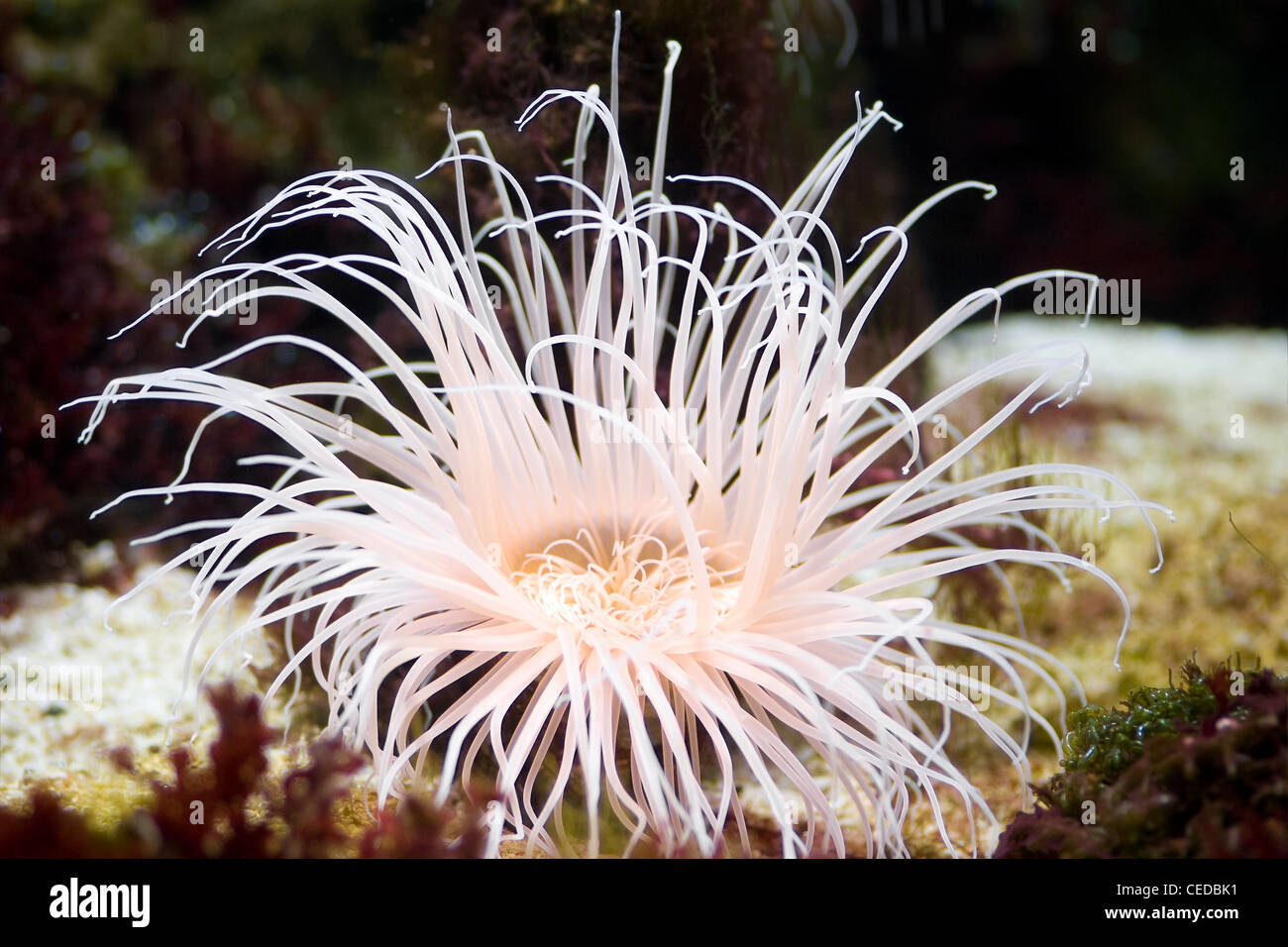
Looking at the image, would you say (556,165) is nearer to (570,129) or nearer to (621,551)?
(570,129)

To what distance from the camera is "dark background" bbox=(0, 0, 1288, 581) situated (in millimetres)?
2041

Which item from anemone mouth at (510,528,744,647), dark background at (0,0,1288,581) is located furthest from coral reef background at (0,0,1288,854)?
anemone mouth at (510,528,744,647)

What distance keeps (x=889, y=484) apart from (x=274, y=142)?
2.77 m

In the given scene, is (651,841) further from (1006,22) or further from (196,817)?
(1006,22)

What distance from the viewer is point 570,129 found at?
199 centimetres

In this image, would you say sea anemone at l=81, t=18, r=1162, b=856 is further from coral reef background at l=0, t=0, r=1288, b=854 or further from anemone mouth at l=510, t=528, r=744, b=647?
coral reef background at l=0, t=0, r=1288, b=854

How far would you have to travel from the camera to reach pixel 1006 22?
16.6ft

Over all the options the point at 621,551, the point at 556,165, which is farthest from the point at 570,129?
the point at 621,551

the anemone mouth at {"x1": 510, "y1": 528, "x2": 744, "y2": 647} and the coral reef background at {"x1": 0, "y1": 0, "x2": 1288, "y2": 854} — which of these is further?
the coral reef background at {"x1": 0, "y1": 0, "x2": 1288, "y2": 854}

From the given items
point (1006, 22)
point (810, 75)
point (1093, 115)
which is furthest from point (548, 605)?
point (1093, 115)

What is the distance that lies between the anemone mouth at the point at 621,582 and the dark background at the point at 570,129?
75 cm

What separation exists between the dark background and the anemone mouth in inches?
29.4

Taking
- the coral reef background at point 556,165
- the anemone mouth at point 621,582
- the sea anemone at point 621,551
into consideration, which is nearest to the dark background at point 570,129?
the coral reef background at point 556,165

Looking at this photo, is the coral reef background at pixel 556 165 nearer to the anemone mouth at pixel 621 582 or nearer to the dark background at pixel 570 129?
the dark background at pixel 570 129
